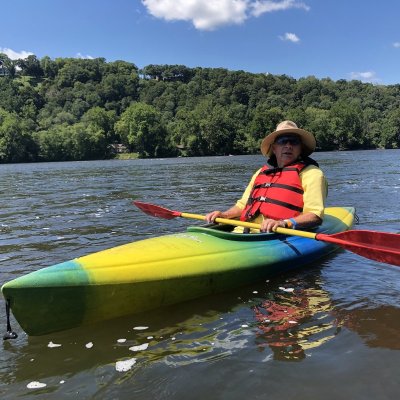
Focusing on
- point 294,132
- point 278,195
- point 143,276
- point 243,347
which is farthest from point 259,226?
point 243,347

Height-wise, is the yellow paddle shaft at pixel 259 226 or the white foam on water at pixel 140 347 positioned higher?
the yellow paddle shaft at pixel 259 226

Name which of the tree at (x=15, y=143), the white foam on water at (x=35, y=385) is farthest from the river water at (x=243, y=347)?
the tree at (x=15, y=143)

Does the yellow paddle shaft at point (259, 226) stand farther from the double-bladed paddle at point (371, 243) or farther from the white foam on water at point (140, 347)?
the white foam on water at point (140, 347)

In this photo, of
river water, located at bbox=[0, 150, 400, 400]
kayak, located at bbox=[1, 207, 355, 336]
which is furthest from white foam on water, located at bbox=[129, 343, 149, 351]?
kayak, located at bbox=[1, 207, 355, 336]

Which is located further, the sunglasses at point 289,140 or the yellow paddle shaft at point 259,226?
the sunglasses at point 289,140

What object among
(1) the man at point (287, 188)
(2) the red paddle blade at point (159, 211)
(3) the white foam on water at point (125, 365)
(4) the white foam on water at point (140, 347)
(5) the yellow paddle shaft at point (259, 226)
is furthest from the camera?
(2) the red paddle blade at point (159, 211)

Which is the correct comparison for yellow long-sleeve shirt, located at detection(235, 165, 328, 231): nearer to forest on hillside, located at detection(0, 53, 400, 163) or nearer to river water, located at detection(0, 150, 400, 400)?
river water, located at detection(0, 150, 400, 400)

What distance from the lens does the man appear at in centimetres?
482

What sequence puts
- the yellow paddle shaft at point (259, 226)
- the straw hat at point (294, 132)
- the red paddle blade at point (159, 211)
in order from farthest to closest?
the red paddle blade at point (159, 211)
the straw hat at point (294, 132)
the yellow paddle shaft at point (259, 226)

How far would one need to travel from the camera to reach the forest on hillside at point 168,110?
236 ft

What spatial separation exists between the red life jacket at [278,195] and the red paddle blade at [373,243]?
0.80 m

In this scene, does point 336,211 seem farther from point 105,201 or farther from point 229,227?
point 105,201

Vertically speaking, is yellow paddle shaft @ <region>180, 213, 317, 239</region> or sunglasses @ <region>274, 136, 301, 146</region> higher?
sunglasses @ <region>274, 136, 301, 146</region>

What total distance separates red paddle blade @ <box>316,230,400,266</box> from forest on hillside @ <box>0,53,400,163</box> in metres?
65.2
